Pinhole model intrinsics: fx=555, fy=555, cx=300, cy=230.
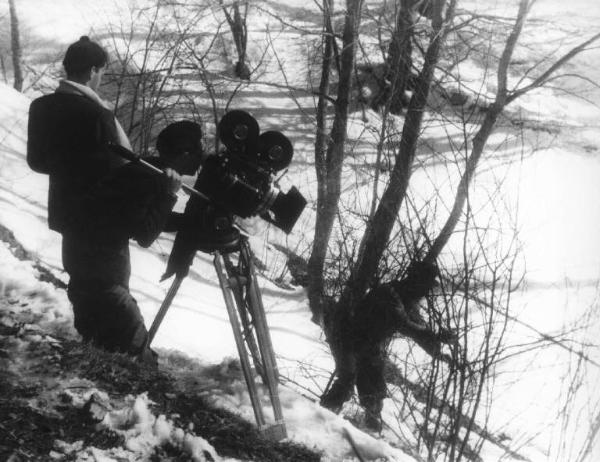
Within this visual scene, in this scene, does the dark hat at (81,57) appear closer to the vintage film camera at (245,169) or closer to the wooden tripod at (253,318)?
the vintage film camera at (245,169)

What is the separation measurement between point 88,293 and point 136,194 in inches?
26.7

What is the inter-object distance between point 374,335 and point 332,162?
9.14ft

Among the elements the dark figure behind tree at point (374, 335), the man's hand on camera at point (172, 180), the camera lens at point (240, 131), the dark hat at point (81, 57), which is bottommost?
the dark figure behind tree at point (374, 335)

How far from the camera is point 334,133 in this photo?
838 centimetres

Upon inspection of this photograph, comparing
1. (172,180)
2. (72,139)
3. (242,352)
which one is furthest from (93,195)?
(242,352)

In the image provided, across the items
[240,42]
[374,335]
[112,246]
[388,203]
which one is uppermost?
[240,42]

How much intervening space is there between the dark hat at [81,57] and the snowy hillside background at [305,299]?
1147 millimetres

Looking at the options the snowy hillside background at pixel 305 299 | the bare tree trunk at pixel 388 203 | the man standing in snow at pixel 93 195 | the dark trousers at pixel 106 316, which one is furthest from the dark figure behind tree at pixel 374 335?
the man standing in snow at pixel 93 195

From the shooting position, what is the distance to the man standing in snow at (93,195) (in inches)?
96.8

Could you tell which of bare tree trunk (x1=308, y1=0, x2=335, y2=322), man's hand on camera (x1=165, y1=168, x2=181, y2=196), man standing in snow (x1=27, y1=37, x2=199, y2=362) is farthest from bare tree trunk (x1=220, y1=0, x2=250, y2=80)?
man's hand on camera (x1=165, y1=168, x2=181, y2=196)

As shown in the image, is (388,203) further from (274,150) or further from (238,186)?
(238,186)

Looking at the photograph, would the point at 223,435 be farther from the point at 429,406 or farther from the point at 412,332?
the point at 412,332

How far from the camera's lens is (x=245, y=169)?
2.39 m

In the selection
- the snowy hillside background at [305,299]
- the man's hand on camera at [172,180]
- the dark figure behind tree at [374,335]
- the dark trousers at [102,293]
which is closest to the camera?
the man's hand on camera at [172,180]
